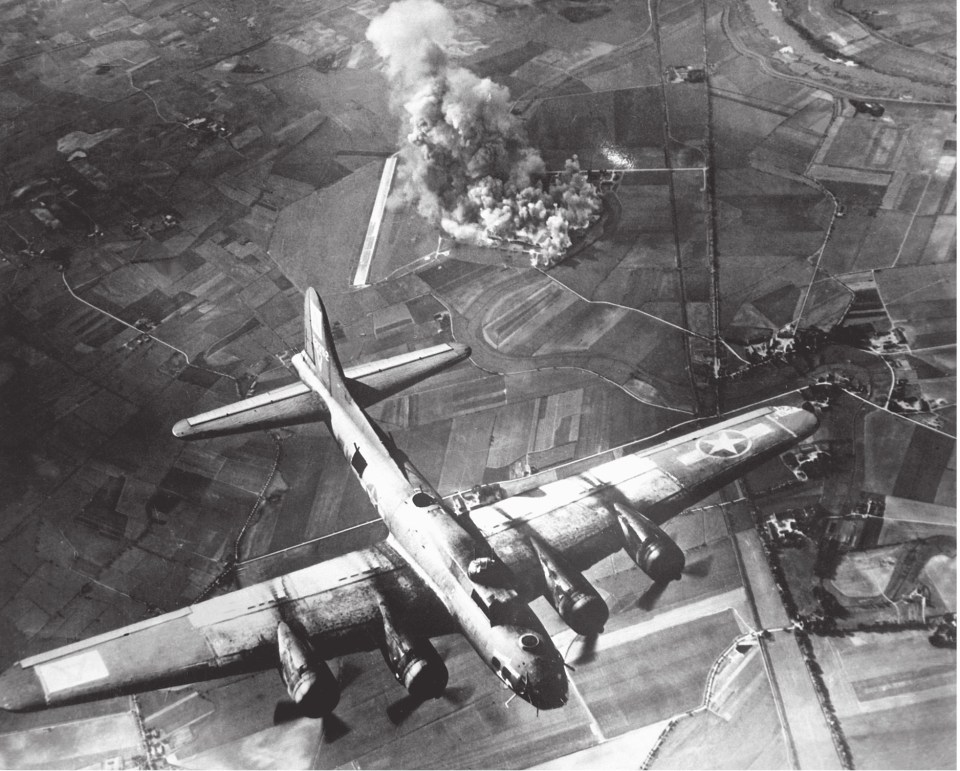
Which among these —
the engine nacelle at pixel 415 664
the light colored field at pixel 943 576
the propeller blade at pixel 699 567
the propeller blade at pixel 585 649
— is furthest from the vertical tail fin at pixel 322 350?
the light colored field at pixel 943 576

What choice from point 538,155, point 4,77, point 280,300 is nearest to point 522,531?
point 280,300

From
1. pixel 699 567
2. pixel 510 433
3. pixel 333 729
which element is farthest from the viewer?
pixel 510 433

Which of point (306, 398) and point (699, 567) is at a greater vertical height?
point (306, 398)

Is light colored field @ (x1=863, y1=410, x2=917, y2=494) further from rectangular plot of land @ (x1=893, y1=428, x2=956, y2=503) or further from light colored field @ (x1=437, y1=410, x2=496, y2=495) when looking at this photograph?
light colored field @ (x1=437, y1=410, x2=496, y2=495)

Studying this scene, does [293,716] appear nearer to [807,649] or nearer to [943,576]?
[807,649]

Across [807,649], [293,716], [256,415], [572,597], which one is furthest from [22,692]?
[807,649]

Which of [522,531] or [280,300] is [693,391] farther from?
[280,300]
